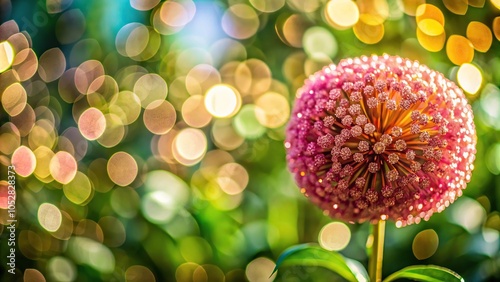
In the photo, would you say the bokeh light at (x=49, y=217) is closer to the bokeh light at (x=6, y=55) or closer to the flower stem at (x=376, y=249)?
the bokeh light at (x=6, y=55)

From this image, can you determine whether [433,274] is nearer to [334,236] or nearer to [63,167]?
[334,236]

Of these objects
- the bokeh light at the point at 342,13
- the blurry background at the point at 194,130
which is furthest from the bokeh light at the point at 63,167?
the bokeh light at the point at 342,13

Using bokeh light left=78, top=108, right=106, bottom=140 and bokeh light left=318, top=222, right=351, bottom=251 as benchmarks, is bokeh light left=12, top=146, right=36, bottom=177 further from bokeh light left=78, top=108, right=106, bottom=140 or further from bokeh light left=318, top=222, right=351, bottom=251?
bokeh light left=318, top=222, right=351, bottom=251

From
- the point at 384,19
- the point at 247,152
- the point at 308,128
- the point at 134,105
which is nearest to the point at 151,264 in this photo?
the point at 247,152

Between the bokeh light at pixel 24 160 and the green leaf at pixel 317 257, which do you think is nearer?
the green leaf at pixel 317 257

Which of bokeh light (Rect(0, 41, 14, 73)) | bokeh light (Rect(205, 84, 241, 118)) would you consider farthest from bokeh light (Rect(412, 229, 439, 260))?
bokeh light (Rect(0, 41, 14, 73))

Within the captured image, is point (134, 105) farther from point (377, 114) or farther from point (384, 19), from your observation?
point (377, 114)
